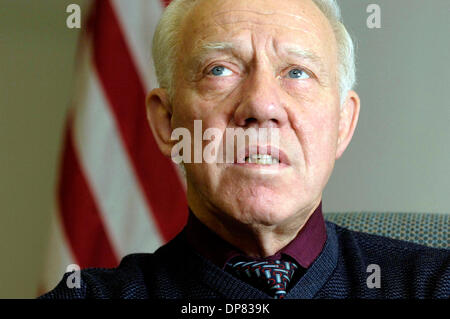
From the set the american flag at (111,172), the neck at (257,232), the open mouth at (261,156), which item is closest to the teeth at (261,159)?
the open mouth at (261,156)

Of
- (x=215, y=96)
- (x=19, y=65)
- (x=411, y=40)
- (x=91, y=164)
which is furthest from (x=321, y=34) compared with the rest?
(x=19, y=65)

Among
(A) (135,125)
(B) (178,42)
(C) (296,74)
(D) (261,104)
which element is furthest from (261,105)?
(A) (135,125)

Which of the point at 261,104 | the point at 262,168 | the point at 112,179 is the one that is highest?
the point at 261,104

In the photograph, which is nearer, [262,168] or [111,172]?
[262,168]

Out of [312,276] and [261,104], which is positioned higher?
[261,104]

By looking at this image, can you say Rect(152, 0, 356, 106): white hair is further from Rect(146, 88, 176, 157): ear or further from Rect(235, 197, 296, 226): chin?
Rect(235, 197, 296, 226): chin

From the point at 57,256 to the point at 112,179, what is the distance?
0.95 ft

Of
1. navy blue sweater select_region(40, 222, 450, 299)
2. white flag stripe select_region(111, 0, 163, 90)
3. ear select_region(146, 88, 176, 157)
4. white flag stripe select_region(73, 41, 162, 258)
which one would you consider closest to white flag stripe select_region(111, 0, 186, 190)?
white flag stripe select_region(111, 0, 163, 90)

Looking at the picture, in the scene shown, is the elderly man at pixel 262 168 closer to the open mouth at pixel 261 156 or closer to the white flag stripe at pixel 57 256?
the open mouth at pixel 261 156

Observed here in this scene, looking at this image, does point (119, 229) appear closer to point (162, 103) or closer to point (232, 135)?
point (162, 103)

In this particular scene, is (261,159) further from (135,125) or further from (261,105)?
(135,125)

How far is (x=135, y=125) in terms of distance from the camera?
210cm

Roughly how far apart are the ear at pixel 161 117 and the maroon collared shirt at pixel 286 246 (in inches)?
5.6
